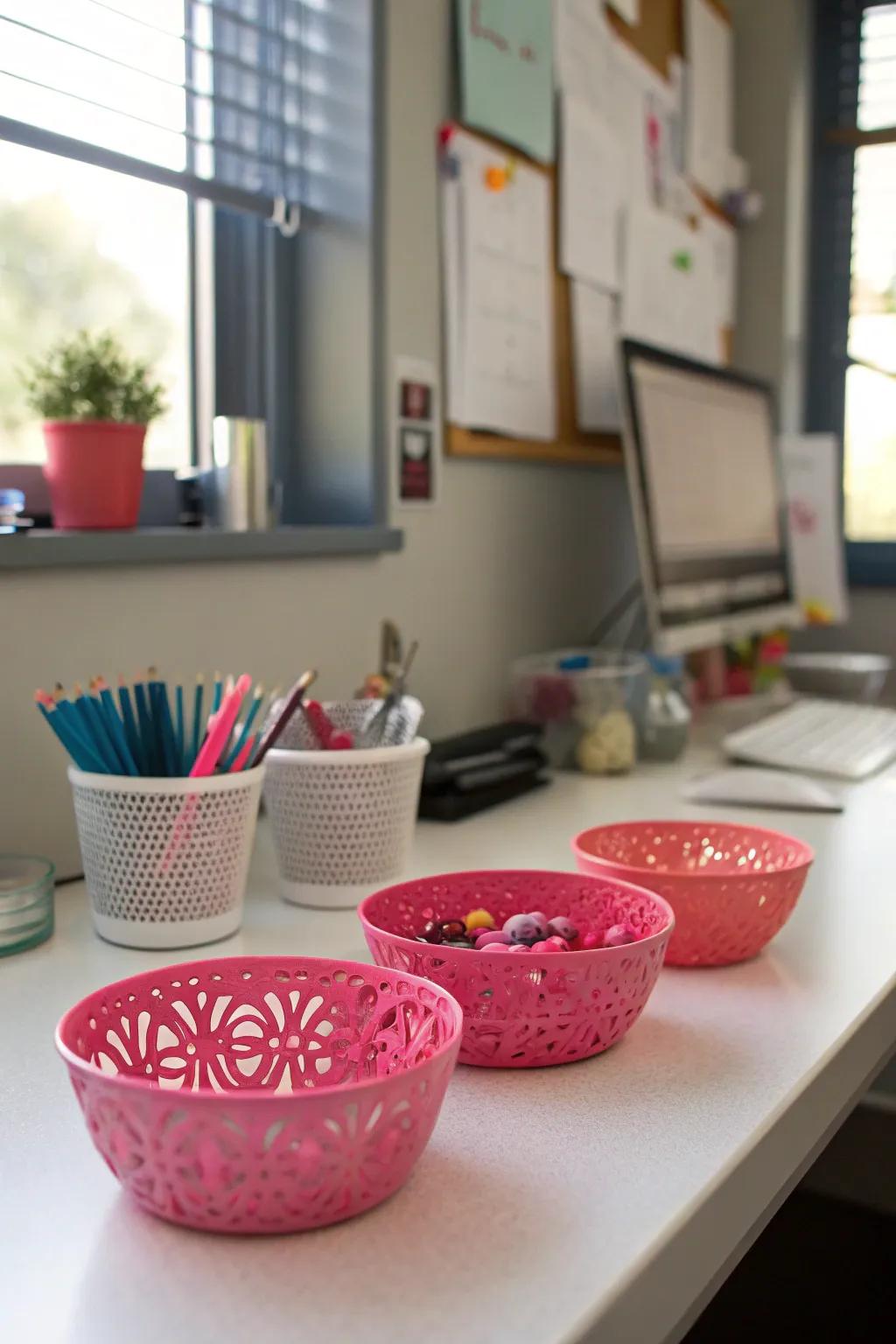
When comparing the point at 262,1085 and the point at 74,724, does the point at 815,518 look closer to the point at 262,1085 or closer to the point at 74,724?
the point at 74,724

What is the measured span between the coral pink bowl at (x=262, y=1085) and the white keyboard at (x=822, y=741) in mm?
939

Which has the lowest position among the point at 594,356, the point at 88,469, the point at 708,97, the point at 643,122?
the point at 88,469

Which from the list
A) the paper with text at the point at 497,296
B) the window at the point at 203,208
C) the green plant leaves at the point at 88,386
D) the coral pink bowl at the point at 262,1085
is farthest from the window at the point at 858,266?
the coral pink bowl at the point at 262,1085

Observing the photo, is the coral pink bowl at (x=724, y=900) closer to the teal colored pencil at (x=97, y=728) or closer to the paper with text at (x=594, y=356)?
the teal colored pencil at (x=97, y=728)

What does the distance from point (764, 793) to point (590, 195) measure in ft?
3.07

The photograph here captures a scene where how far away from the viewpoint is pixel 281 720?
93cm

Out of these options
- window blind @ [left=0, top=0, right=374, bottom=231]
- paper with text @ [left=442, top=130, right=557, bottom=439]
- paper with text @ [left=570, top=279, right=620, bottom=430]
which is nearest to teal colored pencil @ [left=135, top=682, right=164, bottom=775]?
window blind @ [left=0, top=0, right=374, bottom=231]

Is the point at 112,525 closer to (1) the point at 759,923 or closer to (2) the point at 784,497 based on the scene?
(1) the point at 759,923

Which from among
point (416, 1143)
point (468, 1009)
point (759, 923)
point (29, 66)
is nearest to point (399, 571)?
point (29, 66)

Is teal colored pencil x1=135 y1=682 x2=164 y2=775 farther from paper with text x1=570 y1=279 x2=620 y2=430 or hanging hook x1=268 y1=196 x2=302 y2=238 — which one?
paper with text x1=570 y1=279 x2=620 y2=430

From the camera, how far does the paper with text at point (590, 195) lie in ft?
5.71

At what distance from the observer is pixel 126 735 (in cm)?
88

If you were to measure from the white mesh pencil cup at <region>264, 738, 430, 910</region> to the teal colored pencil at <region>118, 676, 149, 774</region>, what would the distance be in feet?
0.40

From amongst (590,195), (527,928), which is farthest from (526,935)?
(590,195)
